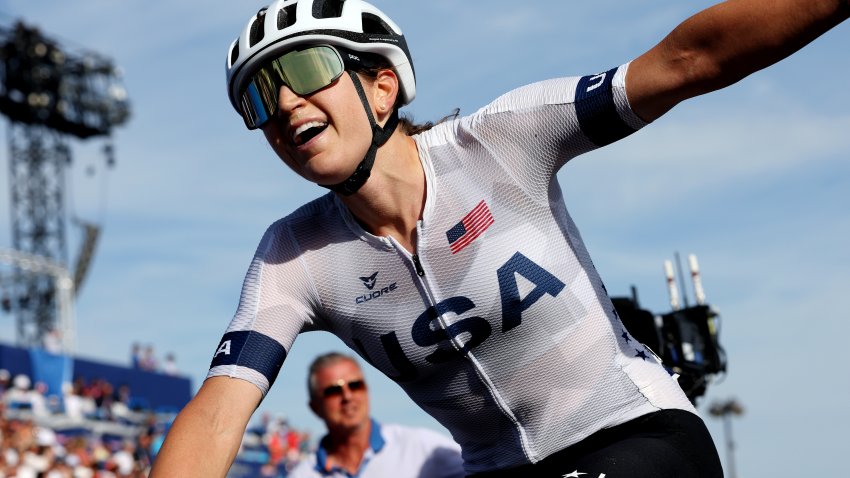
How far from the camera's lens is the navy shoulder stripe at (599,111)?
3.61 metres

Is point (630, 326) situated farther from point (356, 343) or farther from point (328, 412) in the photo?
point (328, 412)

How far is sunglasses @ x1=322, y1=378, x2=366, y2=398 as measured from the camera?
8.13m

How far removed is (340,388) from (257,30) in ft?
14.4

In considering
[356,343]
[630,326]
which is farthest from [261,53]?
[630,326]

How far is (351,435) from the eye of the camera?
805 cm

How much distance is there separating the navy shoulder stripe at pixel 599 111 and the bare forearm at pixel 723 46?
0.09 m

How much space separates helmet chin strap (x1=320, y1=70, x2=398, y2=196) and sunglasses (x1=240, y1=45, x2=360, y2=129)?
0.36 feet

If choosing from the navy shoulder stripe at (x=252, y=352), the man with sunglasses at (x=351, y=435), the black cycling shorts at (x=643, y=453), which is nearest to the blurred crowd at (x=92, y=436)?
the man with sunglasses at (x=351, y=435)

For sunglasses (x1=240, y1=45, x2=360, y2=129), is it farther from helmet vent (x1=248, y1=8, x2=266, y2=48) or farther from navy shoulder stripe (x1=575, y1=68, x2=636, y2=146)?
navy shoulder stripe (x1=575, y1=68, x2=636, y2=146)

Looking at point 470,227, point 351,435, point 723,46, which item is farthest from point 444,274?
point 351,435

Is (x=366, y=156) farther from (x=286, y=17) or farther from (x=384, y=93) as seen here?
(x=286, y=17)

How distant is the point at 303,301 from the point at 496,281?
2.42 feet

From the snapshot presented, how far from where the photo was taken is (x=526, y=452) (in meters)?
4.07

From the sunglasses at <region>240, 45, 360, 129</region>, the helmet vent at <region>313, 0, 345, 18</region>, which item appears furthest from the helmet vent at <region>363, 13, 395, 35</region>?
the sunglasses at <region>240, 45, 360, 129</region>
